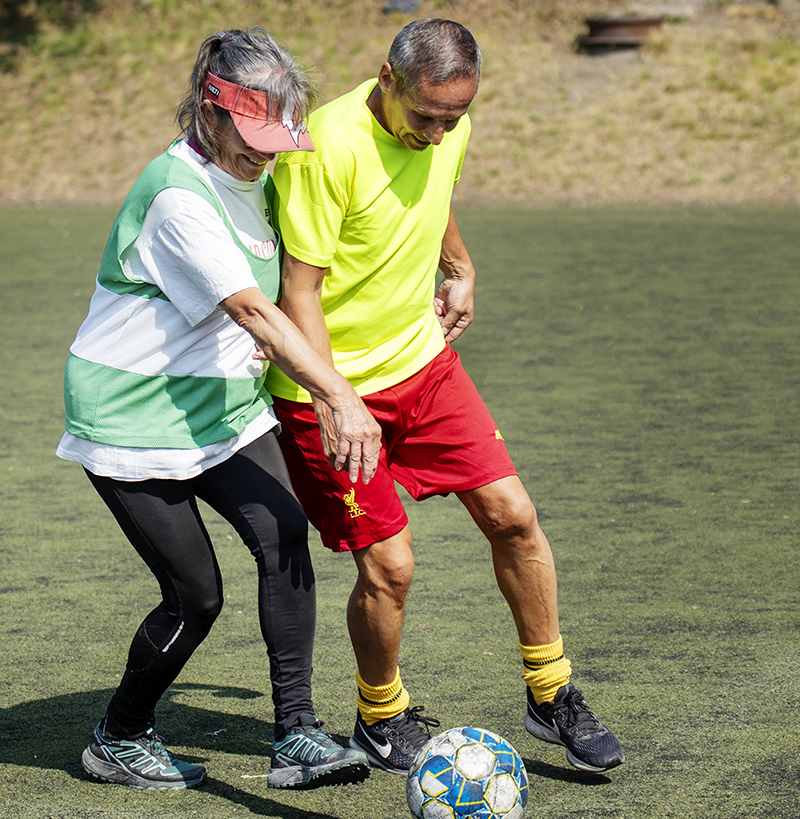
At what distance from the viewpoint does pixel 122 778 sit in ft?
9.98

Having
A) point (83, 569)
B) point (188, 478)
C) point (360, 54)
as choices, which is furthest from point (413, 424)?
point (360, 54)

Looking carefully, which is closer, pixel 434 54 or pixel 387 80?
pixel 434 54

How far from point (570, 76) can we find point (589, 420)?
18.2 meters

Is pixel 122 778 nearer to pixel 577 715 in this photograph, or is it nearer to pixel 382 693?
pixel 382 693

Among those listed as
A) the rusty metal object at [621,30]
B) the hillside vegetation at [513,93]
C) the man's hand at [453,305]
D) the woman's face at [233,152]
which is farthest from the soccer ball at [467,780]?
the rusty metal object at [621,30]

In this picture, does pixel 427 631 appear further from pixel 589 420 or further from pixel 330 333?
pixel 589 420

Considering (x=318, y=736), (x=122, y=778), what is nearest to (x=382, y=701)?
(x=318, y=736)

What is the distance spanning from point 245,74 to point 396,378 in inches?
35.9

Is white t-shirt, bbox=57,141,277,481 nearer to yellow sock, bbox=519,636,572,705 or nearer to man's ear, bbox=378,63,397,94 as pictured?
man's ear, bbox=378,63,397,94

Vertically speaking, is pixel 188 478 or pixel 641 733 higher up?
pixel 188 478

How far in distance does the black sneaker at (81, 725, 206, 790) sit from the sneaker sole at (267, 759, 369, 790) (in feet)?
0.89

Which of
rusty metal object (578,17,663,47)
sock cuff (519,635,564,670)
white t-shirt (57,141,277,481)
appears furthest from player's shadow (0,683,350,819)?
rusty metal object (578,17,663,47)

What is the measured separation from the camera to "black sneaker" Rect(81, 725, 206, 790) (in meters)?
3.03

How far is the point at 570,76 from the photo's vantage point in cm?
2388
